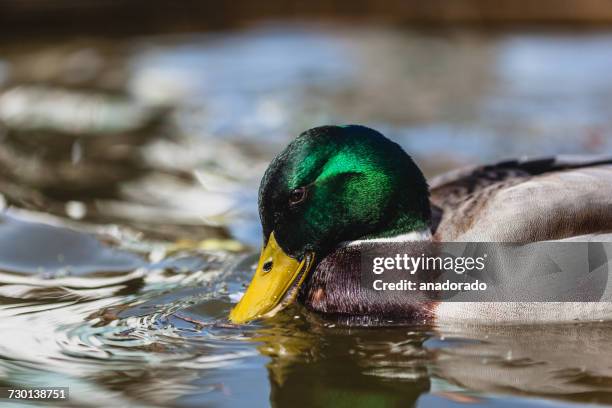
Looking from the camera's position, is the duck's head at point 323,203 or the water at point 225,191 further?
the duck's head at point 323,203

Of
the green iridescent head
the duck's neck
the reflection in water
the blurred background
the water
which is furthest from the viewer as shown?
the blurred background

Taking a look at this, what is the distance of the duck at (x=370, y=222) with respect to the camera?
428cm

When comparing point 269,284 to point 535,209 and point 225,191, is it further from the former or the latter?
point 225,191

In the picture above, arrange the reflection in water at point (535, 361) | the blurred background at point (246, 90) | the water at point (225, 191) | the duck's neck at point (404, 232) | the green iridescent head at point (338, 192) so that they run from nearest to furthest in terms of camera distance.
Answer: the reflection in water at point (535, 361) → the water at point (225, 191) → the green iridescent head at point (338, 192) → the duck's neck at point (404, 232) → the blurred background at point (246, 90)

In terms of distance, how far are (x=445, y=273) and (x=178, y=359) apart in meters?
1.09

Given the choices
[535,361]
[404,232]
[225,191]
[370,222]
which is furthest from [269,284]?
[225,191]

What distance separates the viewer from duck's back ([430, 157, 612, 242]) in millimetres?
4301

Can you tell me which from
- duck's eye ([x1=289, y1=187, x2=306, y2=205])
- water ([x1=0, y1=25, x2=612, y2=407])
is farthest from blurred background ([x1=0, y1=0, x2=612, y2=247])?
duck's eye ([x1=289, y1=187, x2=306, y2=205])

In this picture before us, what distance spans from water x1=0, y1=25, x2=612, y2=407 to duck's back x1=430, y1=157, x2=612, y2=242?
38 cm

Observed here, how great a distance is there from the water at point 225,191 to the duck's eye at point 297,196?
0.51m

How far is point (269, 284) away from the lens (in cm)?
432

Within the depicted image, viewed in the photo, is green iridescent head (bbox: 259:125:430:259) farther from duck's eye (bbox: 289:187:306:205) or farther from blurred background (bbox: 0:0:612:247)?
blurred background (bbox: 0:0:612:247)

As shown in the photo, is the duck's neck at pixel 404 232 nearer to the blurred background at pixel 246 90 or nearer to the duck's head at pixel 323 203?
the duck's head at pixel 323 203

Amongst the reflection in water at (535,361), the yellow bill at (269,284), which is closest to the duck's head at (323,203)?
the yellow bill at (269,284)
